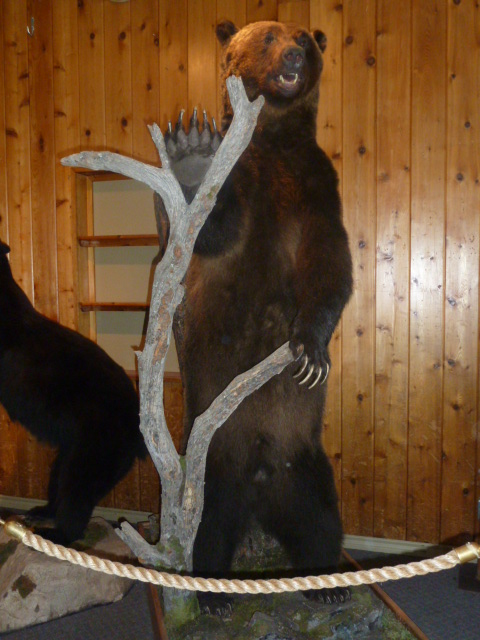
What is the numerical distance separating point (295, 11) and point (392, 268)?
1.65 m

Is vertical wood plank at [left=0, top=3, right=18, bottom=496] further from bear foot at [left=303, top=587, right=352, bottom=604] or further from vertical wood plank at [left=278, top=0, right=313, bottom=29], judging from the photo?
bear foot at [left=303, top=587, right=352, bottom=604]

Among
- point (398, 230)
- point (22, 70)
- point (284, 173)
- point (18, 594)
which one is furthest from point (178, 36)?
point (18, 594)

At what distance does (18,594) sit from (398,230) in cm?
275

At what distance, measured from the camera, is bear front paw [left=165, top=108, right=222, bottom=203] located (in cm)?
154

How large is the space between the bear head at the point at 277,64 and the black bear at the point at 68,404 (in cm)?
147

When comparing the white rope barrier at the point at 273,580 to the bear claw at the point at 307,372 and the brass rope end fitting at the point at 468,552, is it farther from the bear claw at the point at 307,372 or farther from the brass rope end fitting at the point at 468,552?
the bear claw at the point at 307,372

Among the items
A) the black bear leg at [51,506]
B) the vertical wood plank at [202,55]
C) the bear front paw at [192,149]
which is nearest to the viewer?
the bear front paw at [192,149]

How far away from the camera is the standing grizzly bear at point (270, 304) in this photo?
1.84 meters

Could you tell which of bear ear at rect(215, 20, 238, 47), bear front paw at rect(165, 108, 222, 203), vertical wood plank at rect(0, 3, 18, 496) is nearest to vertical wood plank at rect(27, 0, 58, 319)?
vertical wood plank at rect(0, 3, 18, 496)

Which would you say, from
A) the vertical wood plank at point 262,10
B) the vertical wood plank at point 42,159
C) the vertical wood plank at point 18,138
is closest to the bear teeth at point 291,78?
the vertical wood plank at point 262,10

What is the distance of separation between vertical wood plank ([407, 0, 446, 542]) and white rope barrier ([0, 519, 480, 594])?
85.2 inches

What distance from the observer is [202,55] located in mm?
3486

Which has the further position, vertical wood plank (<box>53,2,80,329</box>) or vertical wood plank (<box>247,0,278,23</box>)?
vertical wood plank (<box>53,2,80,329</box>)

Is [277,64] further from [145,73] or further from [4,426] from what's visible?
[4,426]
